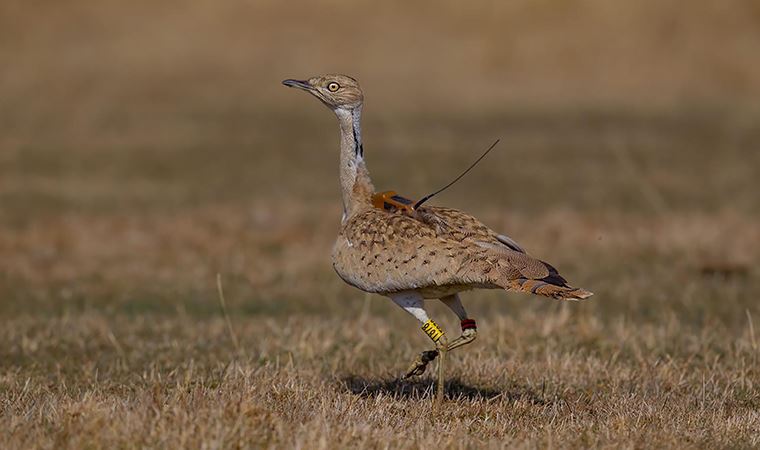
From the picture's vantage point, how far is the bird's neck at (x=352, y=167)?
6.68 m

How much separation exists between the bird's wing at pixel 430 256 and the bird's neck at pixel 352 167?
237mm

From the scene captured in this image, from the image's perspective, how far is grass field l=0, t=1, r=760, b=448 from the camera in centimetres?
587

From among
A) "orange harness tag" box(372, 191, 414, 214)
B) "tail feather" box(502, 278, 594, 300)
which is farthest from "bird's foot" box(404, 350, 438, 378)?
"tail feather" box(502, 278, 594, 300)

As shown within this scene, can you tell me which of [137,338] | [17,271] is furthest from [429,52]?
[137,338]

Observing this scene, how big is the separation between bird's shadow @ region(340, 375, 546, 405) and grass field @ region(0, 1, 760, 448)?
4 centimetres

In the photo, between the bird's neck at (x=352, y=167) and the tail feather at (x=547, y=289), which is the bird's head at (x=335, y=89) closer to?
the bird's neck at (x=352, y=167)

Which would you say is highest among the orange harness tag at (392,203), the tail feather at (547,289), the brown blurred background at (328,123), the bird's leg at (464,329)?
the orange harness tag at (392,203)

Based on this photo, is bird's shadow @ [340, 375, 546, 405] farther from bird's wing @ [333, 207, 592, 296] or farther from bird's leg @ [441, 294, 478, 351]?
bird's wing @ [333, 207, 592, 296]

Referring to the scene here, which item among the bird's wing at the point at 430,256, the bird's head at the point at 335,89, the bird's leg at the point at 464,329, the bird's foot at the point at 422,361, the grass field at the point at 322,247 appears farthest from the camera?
the bird's head at the point at 335,89

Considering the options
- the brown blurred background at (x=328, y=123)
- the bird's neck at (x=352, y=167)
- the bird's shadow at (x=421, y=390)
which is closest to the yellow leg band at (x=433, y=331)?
the bird's shadow at (x=421, y=390)

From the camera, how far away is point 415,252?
19.5 ft

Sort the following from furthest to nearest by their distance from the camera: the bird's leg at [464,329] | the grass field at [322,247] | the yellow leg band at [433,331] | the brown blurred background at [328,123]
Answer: the brown blurred background at [328,123] < the bird's leg at [464,329] < the yellow leg band at [433,331] < the grass field at [322,247]

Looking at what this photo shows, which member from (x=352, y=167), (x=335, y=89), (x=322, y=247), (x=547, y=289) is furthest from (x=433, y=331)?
(x=322, y=247)

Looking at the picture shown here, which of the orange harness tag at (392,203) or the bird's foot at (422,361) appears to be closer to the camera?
the orange harness tag at (392,203)
